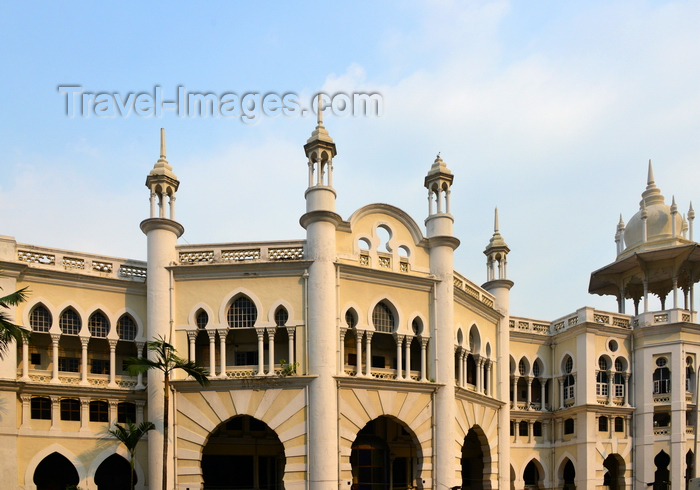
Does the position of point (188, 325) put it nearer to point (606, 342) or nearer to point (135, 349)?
point (135, 349)

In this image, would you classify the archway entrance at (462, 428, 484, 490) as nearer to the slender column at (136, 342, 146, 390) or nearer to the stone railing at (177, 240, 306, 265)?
the stone railing at (177, 240, 306, 265)

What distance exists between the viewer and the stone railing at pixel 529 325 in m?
46.4

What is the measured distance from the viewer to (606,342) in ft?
149

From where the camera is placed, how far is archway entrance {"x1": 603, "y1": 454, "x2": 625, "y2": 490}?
44.0m

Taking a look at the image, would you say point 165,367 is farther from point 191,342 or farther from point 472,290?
point 472,290

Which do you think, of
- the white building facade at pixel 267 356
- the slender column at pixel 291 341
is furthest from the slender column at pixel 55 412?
the slender column at pixel 291 341

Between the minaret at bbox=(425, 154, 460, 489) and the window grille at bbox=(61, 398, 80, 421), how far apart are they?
1538cm

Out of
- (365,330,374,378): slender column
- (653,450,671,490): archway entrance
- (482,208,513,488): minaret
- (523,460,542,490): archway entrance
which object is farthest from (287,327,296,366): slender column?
(653,450,671,490): archway entrance

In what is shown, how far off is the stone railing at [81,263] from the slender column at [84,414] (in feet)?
17.5

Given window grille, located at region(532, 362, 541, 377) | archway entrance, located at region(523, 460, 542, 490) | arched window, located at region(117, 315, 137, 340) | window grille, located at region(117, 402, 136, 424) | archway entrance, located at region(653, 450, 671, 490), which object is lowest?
archway entrance, located at region(523, 460, 542, 490)

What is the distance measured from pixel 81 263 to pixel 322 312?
10752mm

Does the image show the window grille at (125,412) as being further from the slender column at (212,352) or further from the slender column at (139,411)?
the slender column at (212,352)

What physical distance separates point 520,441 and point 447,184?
1765 centimetres

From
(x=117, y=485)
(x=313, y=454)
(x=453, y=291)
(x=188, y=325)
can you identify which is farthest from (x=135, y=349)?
(x=453, y=291)
